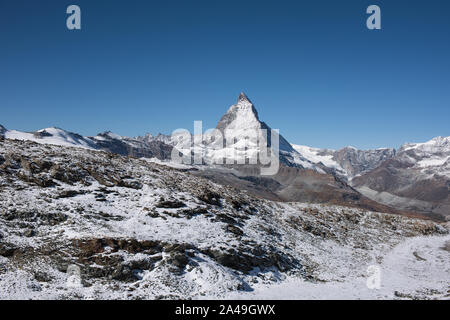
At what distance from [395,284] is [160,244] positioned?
2340 centimetres

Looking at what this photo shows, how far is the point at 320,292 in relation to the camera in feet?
80.6

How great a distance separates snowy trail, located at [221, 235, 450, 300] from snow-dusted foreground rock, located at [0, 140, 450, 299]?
0.41ft

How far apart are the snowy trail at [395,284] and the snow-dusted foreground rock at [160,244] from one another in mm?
125

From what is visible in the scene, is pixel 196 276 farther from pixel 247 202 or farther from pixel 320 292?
pixel 247 202

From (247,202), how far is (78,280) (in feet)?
97.2

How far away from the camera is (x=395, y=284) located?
29.4 metres

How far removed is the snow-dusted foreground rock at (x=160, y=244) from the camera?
21.0m

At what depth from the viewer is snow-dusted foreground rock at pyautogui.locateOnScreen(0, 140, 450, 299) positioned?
21000mm

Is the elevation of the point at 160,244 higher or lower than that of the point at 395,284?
higher

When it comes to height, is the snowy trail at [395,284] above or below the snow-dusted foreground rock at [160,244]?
below

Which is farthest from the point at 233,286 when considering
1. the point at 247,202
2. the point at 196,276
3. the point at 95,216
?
the point at 247,202

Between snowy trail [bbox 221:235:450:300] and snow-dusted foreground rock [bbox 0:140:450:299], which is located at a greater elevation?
snow-dusted foreground rock [bbox 0:140:450:299]

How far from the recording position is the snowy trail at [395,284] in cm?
2366

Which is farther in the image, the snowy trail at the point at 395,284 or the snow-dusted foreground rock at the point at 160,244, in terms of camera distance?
the snowy trail at the point at 395,284
